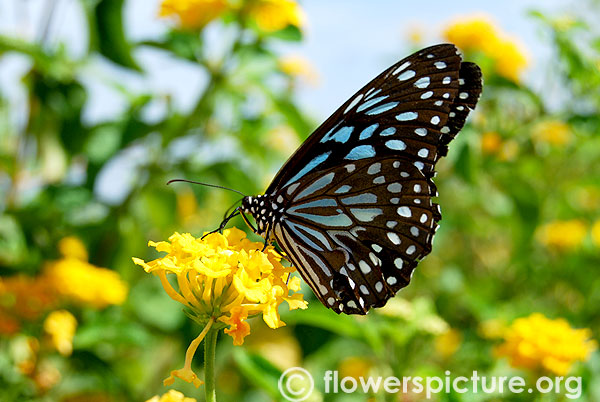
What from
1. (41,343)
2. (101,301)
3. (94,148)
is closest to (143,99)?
(94,148)

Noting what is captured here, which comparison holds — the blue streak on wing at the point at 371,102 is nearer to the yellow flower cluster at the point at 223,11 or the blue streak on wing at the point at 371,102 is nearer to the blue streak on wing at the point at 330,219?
the blue streak on wing at the point at 330,219

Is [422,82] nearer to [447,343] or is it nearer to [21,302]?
[21,302]

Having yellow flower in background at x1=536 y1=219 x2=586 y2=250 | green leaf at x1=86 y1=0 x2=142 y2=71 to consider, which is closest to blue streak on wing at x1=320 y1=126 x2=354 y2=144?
green leaf at x1=86 y1=0 x2=142 y2=71

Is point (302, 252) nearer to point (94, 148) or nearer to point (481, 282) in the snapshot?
point (94, 148)

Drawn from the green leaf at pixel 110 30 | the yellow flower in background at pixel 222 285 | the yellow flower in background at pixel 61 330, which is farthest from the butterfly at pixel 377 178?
the green leaf at pixel 110 30

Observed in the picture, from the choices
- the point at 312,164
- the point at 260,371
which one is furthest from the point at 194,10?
the point at 260,371

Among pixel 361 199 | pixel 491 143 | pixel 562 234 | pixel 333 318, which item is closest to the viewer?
pixel 361 199

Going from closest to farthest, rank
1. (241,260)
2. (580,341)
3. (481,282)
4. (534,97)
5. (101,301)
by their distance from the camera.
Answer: (241,260) < (580,341) < (101,301) < (534,97) < (481,282)
